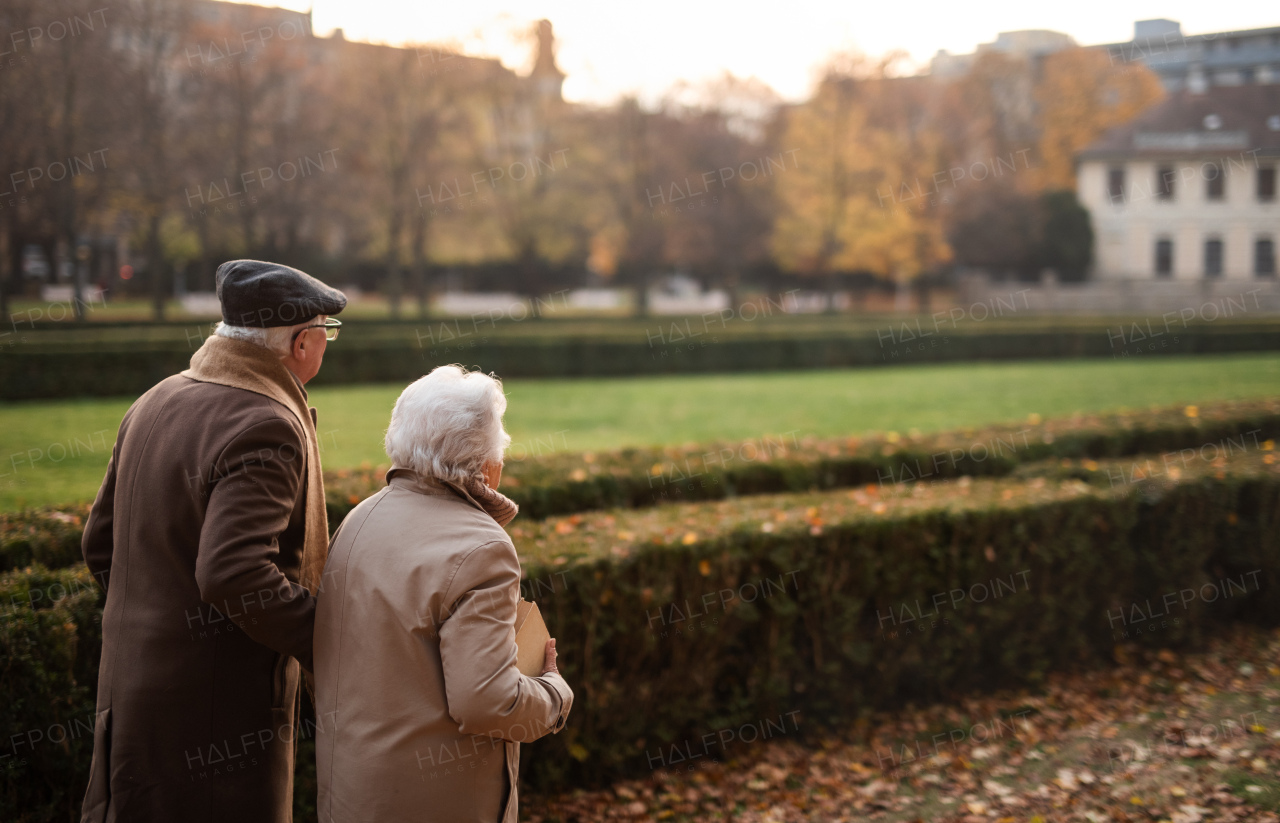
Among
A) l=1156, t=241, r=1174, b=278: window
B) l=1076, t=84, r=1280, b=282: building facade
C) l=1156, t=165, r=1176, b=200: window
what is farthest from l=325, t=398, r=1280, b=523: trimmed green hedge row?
l=1156, t=241, r=1174, b=278: window

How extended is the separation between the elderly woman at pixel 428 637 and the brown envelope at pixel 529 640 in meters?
0.05

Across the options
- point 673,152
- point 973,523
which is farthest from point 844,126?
point 973,523

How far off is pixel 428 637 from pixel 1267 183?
27489 mm

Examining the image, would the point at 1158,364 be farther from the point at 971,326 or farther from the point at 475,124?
the point at 475,124

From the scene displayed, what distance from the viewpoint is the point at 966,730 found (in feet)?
14.4

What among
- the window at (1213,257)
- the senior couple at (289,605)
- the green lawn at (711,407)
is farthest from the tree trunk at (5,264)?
the window at (1213,257)

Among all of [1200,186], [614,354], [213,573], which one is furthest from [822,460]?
[1200,186]

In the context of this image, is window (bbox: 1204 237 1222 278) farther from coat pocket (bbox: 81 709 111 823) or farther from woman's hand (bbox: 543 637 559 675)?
coat pocket (bbox: 81 709 111 823)

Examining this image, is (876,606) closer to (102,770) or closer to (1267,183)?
(102,770)

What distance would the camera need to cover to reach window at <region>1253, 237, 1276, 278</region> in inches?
990

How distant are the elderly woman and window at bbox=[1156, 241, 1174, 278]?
1357 inches

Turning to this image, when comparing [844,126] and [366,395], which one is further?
[844,126]

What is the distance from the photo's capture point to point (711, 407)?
13992mm

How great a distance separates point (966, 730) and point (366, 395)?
11.9m
